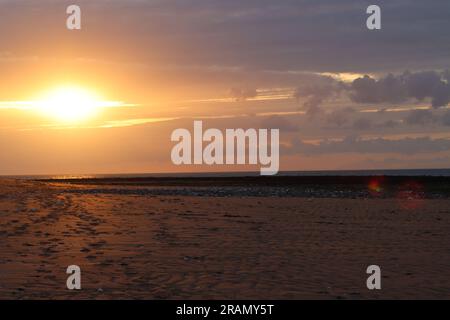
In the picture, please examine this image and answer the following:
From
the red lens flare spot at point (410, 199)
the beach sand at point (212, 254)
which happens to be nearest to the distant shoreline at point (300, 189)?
the red lens flare spot at point (410, 199)

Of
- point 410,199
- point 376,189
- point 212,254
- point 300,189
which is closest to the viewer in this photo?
point 212,254

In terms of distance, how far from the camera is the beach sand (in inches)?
549

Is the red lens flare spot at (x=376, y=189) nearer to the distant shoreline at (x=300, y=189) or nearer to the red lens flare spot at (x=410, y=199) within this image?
the distant shoreline at (x=300, y=189)

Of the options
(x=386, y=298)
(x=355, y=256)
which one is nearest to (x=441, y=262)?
(x=355, y=256)

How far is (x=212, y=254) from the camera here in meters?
18.0

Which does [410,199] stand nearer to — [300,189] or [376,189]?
[376,189]

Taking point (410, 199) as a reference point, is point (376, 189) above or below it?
above

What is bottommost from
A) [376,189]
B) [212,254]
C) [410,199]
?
[212,254]

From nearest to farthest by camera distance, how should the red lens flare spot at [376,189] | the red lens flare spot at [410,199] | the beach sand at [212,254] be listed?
the beach sand at [212,254] → the red lens flare spot at [410,199] → the red lens flare spot at [376,189]

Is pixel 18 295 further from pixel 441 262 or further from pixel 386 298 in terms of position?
pixel 441 262

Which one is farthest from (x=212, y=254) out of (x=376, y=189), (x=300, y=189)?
(x=376, y=189)

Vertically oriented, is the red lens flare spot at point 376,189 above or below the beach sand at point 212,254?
above

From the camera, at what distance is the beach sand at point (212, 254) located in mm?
13945
